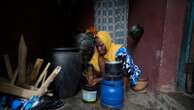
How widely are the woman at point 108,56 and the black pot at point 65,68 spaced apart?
1.01 ft

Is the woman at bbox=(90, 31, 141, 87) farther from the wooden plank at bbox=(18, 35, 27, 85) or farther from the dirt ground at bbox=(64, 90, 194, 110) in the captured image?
the wooden plank at bbox=(18, 35, 27, 85)

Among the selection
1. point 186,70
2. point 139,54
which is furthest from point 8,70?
point 186,70

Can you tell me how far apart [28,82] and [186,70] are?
188 centimetres

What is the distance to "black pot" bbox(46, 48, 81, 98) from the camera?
93.4 inches

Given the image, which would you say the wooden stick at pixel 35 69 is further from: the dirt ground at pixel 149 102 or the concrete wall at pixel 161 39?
the concrete wall at pixel 161 39

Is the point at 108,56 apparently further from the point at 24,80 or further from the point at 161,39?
the point at 24,80

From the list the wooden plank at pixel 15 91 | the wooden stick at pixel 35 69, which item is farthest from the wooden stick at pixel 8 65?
the wooden stick at pixel 35 69

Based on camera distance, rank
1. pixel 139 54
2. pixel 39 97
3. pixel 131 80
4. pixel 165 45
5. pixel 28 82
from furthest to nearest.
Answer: pixel 139 54 → pixel 131 80 → pixel 165 45 → pixel 28 82 → pixel 39 97

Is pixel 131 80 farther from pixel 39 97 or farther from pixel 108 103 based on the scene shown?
pixel 39 97

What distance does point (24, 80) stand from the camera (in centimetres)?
225

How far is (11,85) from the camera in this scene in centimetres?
213

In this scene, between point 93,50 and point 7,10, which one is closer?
point 7,10

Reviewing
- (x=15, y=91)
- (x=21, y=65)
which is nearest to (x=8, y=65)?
(x=21, y=65)

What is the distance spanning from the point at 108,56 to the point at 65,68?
58cm
